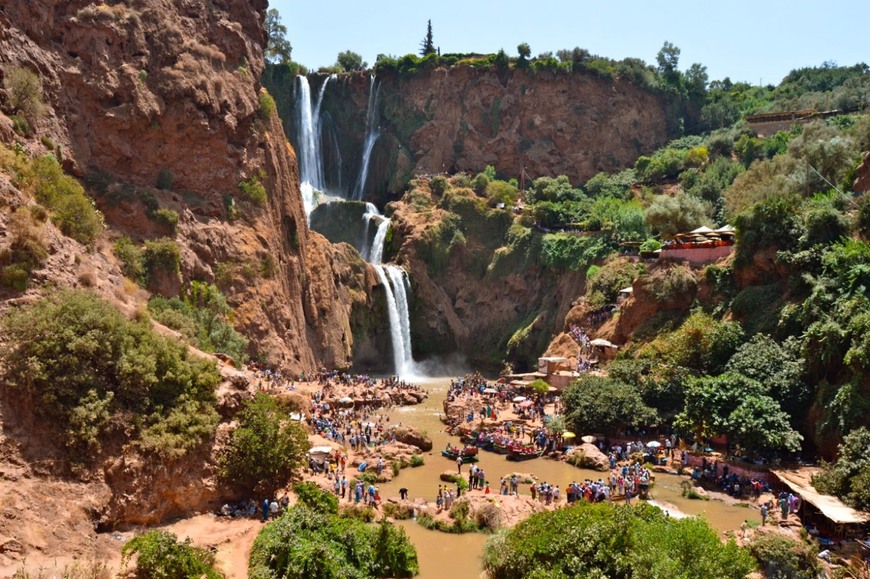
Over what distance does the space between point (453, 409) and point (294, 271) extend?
13.9 m

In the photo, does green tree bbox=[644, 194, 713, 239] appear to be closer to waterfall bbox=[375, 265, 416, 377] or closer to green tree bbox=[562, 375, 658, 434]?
green tree bbox=[562, 375, 658, 434]

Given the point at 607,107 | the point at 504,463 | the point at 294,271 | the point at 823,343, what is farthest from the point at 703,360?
the point at 607,107

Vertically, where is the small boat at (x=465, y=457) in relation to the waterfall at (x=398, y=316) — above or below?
below

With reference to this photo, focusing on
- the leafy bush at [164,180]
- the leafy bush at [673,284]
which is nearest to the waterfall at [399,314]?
the leafy bush at [164,180]

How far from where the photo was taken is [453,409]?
37.0 m

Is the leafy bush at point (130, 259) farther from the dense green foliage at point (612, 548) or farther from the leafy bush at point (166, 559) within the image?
the dense green foliage at point (612, 548)

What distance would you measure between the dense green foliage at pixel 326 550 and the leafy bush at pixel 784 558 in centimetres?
890

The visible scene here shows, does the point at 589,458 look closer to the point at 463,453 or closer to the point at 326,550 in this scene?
the point at 463,453

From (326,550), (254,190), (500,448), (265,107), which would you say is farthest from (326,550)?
(265,107)

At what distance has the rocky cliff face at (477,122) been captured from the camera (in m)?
69.1

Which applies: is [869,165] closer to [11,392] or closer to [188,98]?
[188,98]

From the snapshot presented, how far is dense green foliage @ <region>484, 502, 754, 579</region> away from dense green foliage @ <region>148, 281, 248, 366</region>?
1734 cm

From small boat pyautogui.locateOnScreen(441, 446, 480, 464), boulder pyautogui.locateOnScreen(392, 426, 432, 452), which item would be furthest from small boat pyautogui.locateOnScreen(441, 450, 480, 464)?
boulder pyautogui.locateOnScreen(392, 426, 432, 452)

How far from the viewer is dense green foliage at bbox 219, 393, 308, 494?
22.7 m
